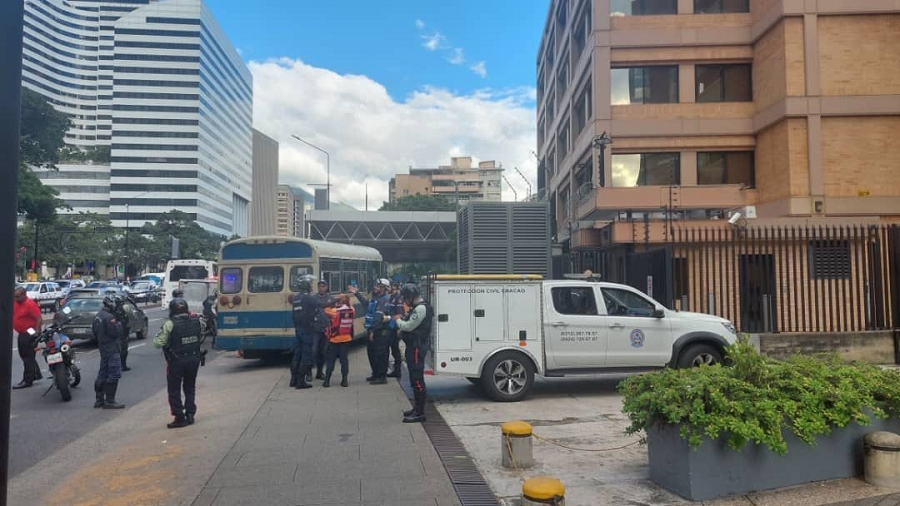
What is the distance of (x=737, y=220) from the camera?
13625 mm

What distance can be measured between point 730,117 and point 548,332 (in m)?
16.9

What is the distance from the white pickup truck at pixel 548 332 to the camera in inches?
365

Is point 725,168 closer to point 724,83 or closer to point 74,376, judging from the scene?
point 724,83

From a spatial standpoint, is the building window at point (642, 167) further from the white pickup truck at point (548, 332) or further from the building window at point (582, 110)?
the white pickup truck at point (548, 332)

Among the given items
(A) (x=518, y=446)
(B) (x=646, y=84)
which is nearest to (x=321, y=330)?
(A) (x=518, y=446)

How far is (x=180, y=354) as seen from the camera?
817cm

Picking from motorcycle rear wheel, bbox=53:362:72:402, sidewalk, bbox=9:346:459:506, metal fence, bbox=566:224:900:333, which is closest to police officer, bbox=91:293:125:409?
sidewalk, bbox=9:346:459:506

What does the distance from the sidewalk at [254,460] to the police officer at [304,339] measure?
1046 millimetres

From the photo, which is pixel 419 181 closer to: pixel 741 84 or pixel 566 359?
pixel 741 84

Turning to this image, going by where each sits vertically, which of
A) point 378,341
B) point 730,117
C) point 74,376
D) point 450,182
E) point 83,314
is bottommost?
point 74,376

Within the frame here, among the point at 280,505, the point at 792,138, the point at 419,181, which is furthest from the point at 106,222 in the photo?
the point at 419,181

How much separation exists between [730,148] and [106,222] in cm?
6134

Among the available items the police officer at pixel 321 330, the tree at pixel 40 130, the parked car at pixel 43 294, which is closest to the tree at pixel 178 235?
the tree at pixel 40 130

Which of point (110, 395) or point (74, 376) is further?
point (74, 376)
